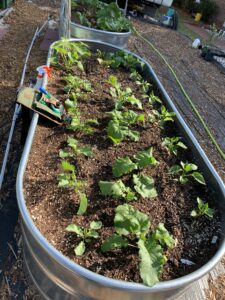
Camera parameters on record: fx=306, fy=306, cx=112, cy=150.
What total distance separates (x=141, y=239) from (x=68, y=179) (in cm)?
60

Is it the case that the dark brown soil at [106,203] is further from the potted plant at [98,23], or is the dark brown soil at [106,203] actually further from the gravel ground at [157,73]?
the potted plant at [98,23]

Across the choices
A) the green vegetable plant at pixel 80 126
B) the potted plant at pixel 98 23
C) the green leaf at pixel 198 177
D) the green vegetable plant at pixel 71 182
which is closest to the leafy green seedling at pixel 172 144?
the green leaf at pixel 198 177

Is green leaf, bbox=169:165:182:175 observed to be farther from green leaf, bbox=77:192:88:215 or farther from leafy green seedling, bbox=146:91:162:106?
leafy green seedling, bbox=146:91:162:106

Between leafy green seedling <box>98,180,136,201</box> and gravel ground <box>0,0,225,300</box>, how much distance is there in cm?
77

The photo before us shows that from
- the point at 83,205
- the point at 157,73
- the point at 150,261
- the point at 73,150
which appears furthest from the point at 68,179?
the point at 157,73

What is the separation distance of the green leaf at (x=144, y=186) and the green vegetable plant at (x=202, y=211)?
0.28 meters

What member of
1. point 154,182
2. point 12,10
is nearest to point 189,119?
point 154,182

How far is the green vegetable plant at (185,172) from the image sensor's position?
2.13 meters

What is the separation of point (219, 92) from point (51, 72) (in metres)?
3.38

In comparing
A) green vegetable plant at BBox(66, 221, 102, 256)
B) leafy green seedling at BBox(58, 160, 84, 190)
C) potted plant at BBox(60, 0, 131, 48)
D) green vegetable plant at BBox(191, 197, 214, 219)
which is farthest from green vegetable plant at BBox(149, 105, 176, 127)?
potted plant at BBox(60, 0, 131, 48)

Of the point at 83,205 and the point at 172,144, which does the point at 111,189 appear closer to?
the point at 83,205

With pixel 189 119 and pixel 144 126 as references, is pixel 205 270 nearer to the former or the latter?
pixel 144 126

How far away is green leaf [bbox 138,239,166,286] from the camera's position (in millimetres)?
1373

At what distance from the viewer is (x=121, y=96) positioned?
2.90m
